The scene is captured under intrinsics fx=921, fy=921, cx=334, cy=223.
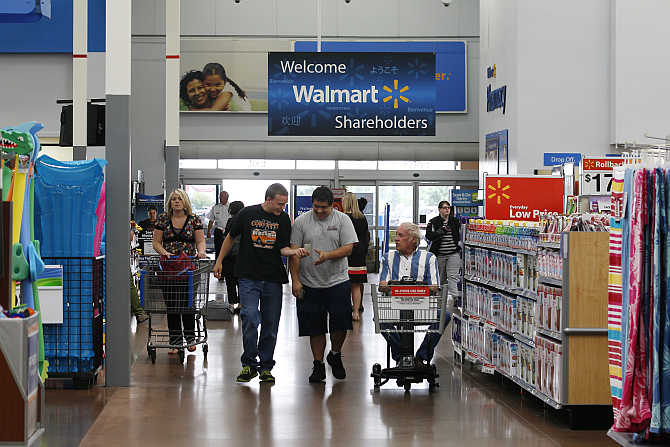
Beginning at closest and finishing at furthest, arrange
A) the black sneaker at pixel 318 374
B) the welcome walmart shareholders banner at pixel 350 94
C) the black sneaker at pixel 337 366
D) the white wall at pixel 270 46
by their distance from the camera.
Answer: the black sneaker at pixel 318 374 → the black sneaker at pixel 337 366 → the welcome walmart shareholders banner at pixel 350 94 → the white wall at pixel 270 46

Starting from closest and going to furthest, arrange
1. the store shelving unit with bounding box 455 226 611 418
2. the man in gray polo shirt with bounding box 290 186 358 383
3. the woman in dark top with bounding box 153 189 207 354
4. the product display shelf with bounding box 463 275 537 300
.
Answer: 1. the store shelving unit with bounding box 455 226 611 418
2. the product display shelf with bounding box 463 275 537 300
3. the man in gray polo shirt with bounding box 290 186 358 383
4. the woman in dark top with bounding box 153 189 207 354

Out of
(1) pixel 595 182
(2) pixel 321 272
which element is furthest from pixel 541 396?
(1) pixel 595 182

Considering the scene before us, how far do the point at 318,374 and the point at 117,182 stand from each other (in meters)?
2.36

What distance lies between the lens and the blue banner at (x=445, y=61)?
23.0 m

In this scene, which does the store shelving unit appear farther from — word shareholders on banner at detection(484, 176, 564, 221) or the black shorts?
word shareholders on banner at detection(484, 176, 564, 221)

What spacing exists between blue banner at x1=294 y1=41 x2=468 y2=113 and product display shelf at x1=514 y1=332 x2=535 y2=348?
52.9 ft

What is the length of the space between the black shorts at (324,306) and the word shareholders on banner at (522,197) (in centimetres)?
176

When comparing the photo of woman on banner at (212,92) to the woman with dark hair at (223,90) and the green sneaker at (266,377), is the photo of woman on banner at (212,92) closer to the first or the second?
the woman with dark hair at (223,90)

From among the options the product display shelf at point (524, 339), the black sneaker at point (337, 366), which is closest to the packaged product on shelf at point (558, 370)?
the product display shelf at point (524, 339)

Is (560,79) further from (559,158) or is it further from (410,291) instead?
(410,291)

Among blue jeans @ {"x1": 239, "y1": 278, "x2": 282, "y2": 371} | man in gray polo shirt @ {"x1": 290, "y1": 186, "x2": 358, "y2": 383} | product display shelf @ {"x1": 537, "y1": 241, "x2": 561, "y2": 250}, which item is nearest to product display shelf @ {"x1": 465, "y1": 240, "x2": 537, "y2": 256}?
product display shelf @ {"x1": 537, "y1": 241, "x2": 561, "y2": 250}

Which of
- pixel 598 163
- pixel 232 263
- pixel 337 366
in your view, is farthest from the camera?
pixel 232 263

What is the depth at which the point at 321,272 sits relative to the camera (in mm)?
7855

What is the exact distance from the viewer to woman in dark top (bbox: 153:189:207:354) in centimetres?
900
